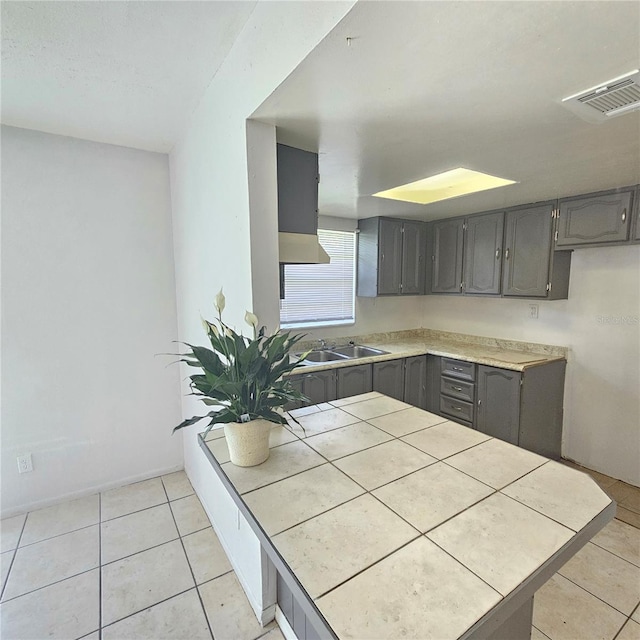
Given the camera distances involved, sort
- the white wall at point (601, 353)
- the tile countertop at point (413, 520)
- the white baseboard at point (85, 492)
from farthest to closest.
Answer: the white wall at point (601, 353) → the white baseboard at point (85, 492) → the tile countertop at point (413, 520)

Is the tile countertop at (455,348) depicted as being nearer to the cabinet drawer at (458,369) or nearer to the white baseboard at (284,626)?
the cabinet drawer at (458,369)

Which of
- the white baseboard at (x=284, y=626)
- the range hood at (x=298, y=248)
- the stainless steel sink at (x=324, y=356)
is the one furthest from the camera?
the stainless steel sink at (x=324, y=356)

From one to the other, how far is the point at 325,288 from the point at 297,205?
76.7 inches

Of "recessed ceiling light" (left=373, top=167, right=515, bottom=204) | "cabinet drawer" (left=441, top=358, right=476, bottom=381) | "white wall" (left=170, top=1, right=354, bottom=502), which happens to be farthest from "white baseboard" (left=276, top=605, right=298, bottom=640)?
"recessed ceiling light" (left=373, top=167, right=515, bottom=204)

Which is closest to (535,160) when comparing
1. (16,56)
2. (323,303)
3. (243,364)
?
(243,364)

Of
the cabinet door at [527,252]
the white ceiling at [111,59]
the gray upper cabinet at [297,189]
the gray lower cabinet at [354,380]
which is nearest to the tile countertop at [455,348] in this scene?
the gray lower cabinet at [354,380]

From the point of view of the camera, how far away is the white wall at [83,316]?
2211 millimetres

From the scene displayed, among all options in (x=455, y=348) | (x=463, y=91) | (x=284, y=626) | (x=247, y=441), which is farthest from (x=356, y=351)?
(x=463, y=91)

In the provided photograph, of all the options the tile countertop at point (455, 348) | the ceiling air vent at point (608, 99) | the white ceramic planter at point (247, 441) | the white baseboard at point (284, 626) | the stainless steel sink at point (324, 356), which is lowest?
the white baseboard at point (284, 626)

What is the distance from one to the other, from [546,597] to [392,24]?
8.30ft

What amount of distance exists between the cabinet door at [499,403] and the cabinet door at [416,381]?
0.54 m

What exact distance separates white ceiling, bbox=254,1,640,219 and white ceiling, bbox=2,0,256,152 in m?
0.36

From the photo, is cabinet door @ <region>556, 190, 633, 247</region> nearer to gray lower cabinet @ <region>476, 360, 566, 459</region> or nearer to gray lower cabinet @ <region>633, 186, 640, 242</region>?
gray lower cabinet @ <region>633, 186, 640, 242</region>

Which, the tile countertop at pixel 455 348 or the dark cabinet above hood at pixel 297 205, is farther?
the tile countertop at pixel 455 348
